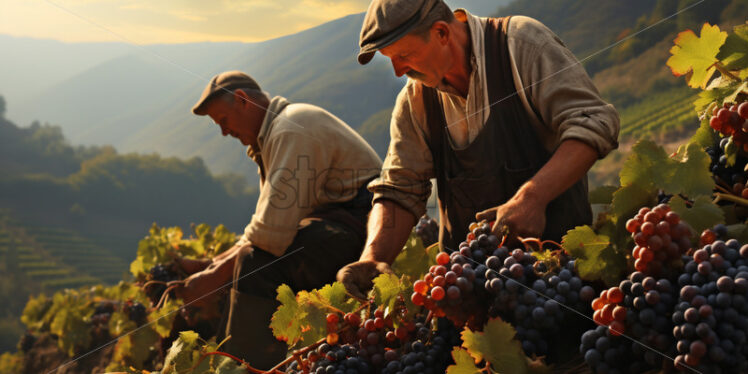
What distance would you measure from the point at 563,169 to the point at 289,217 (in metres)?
1.91

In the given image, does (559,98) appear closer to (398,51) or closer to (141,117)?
(398,51)

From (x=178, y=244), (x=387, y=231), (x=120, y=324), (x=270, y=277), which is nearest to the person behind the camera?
(x=387, y=231)

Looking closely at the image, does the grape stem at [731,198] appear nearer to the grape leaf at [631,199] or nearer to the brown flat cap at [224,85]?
the grape leaf at [631,199]

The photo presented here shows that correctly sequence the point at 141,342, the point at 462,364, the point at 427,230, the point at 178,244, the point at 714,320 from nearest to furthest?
the point at 714,320, the point at 462,364, the point at 427,230, the point at 141,342, the point at 178,244

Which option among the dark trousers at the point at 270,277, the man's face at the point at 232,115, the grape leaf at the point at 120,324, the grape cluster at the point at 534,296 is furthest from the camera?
the grape leaf at the point at 120,324

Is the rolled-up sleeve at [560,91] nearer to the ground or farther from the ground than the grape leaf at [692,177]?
farther from the ground

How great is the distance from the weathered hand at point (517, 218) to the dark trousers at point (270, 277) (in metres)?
1.82

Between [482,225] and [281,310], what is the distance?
0.50m

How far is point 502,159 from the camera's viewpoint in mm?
1885

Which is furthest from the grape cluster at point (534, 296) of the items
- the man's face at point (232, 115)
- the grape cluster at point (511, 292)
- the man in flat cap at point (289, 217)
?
the man's face at point (232, 115)

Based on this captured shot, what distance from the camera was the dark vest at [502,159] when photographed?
1.81m

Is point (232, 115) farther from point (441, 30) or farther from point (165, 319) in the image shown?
point (441, 30)

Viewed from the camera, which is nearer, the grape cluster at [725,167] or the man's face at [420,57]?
the grape cluster at [725,167]

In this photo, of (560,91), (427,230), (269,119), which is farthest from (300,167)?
(560,91)
